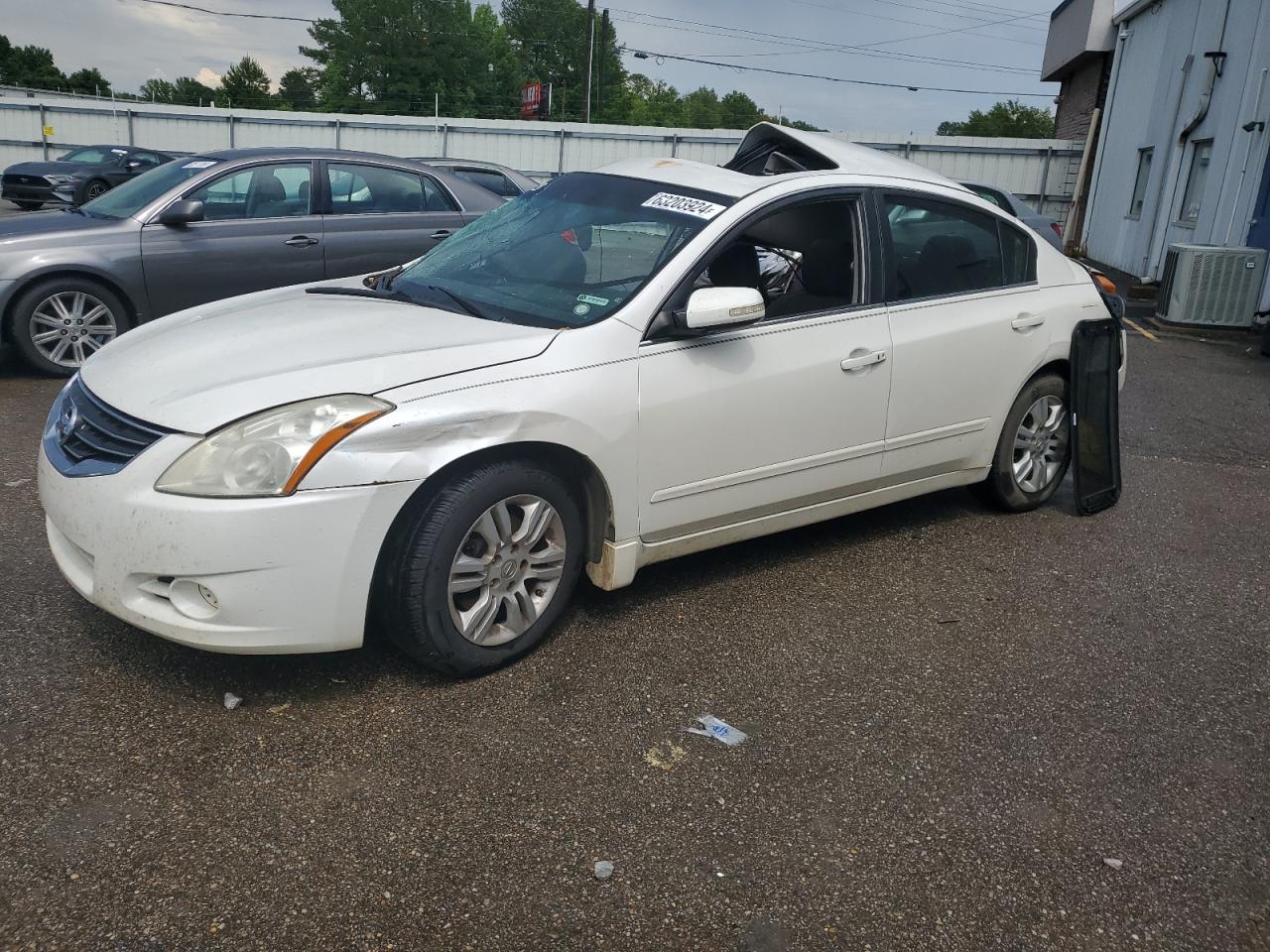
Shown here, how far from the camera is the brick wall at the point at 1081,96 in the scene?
23219 mm

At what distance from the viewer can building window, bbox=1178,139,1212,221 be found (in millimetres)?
15605

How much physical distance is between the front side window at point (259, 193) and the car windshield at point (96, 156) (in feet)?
60.7

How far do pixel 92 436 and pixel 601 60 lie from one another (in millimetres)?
99642

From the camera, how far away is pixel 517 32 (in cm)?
10288

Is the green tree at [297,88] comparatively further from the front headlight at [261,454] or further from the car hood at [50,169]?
the front headlight at [261,454]

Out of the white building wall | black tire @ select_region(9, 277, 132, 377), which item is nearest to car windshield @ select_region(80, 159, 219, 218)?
black tire @ select_region(9, 277, 132, 377)

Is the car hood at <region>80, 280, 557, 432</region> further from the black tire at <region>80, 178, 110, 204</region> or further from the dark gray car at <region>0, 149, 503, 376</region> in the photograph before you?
the black tire at <region>80, 178, 110, 204</region>

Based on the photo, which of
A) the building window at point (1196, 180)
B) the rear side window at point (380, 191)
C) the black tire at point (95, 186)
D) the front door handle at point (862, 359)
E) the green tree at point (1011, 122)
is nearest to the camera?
the front door handle at point (862, 359)

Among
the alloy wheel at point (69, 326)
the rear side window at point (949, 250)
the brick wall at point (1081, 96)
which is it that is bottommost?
the alloy wheel at point (69, 326)

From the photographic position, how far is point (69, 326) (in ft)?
23.7

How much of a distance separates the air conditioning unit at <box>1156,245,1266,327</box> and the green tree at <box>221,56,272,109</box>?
9330 centimetres

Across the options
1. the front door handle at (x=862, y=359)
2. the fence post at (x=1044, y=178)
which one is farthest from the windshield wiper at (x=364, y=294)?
the fence post at (x=1044, y=178)

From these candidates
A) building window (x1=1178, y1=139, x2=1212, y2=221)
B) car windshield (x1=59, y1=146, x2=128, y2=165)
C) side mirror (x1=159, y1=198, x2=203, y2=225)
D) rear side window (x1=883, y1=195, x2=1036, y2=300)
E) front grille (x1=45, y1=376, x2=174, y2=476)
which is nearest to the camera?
front grille (x1=45, y1=376, x2=174, y2=476)

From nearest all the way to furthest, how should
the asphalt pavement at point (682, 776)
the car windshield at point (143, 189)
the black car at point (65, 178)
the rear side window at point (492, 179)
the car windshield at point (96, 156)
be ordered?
the asphalt pavement at point (682, 776), the car windshield at point (143, 189), the rear side window at point (492, 179), the black car at point (65, 178), the car windshield at point (96, 156)
